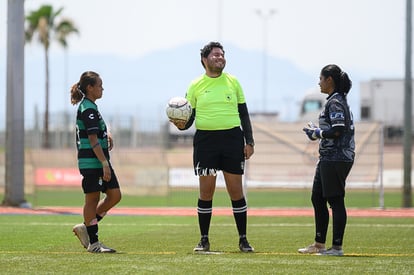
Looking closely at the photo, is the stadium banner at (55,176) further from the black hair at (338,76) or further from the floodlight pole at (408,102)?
the black hair at (338,76)

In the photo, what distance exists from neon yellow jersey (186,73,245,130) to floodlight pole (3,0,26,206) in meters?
11.9

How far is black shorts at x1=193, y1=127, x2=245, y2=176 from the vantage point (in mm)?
11172

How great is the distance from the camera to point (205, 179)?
1122cm

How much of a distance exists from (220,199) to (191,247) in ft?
55.5

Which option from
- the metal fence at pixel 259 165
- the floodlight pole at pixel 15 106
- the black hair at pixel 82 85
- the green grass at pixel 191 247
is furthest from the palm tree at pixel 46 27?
the black hair at pixel 82 85

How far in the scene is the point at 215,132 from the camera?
11.2 m

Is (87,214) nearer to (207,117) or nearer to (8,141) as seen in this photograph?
(207,117)

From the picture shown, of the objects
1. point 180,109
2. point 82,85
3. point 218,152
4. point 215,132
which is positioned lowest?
point 218,152

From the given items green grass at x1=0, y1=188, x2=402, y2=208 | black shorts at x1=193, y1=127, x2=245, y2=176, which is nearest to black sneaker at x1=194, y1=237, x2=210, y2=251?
black shorts at x1=193, y1=127, x2=245, y2=176

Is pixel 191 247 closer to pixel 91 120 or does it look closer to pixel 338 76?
pixel 91 120

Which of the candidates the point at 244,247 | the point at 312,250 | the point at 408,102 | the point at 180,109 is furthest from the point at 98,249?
the point at 408,102

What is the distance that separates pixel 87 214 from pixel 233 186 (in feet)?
5.32

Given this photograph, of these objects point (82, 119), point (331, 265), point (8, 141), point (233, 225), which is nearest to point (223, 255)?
point (331, 265)

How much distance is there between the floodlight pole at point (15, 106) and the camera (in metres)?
22.5
